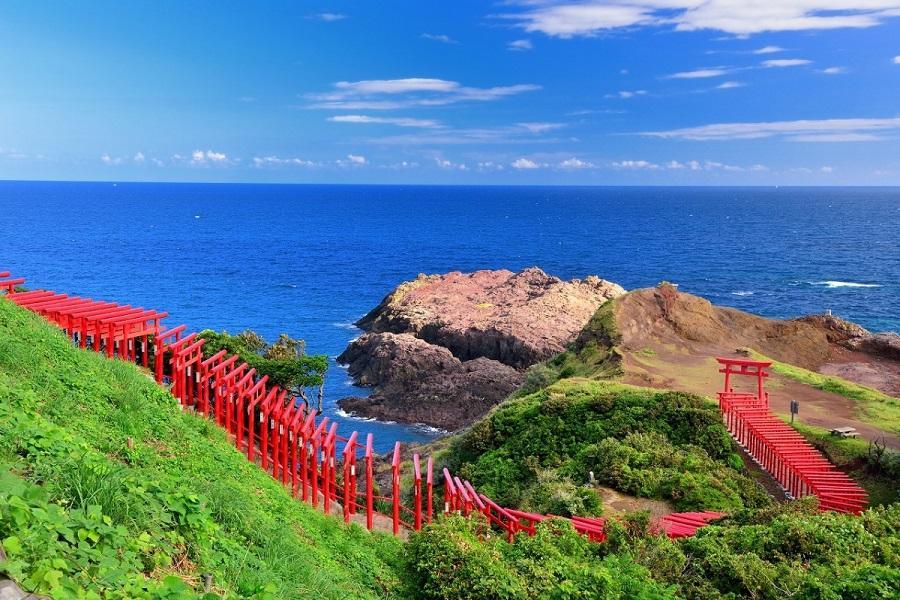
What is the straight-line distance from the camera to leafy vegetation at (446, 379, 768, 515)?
70.7ft

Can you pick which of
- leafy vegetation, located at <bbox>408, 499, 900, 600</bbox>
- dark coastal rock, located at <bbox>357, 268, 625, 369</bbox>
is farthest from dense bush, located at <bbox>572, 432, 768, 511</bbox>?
dark coastal rock, located at <bbox>357, 268, 625, 369</bbox>

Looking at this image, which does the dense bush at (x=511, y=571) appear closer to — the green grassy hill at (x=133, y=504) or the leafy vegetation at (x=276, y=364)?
the green grassy hill at (x=133, y=504)

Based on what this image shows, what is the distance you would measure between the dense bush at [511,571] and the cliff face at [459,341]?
116ft

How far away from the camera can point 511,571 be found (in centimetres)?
1255

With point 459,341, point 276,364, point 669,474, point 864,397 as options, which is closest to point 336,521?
point 669,474

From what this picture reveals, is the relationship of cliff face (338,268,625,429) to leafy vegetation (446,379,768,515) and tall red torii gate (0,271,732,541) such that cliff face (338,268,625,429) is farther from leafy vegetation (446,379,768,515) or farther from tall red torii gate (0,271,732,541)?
tall red torii gate (0,271,732,541)

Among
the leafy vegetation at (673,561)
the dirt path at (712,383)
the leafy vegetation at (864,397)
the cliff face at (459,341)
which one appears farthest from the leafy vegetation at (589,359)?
the leafy vegetation at (673,561)

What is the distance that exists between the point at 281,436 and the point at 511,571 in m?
10.0

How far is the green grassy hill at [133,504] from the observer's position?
6.90 m

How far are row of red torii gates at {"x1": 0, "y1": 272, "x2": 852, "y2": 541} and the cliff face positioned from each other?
87.2 ft

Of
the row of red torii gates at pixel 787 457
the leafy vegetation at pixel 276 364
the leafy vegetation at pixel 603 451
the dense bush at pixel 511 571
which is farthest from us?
the leafy vegetation at pixel 276 364

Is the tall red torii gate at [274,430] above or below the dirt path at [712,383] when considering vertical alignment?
above

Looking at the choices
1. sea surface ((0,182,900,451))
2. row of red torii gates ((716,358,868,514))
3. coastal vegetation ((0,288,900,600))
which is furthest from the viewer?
sea surface ((0,182,900,451))

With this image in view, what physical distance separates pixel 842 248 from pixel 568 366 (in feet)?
392
